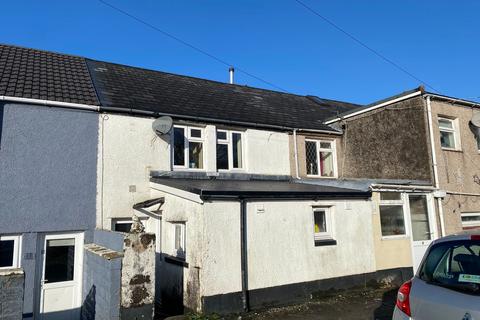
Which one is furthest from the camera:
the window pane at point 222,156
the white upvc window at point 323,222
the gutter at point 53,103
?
the window pane at point 222,156

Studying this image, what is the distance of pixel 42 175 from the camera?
8.98 metres

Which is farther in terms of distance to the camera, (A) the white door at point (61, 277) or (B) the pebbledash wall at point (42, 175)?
(A) the white door at point (61, 277)

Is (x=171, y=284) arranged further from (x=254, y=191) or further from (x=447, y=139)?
→ (x=447, y=139)

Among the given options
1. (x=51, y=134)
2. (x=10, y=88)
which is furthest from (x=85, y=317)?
(x=10, y=88)

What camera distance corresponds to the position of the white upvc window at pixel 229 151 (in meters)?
12.0

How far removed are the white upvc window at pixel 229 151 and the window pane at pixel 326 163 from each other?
3607 millimetres

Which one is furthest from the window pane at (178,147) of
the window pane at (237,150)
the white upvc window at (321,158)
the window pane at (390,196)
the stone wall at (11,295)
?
the stone wall at (11,295)

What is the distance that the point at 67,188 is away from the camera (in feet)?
30.2

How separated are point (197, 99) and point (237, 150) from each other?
242 centimetres

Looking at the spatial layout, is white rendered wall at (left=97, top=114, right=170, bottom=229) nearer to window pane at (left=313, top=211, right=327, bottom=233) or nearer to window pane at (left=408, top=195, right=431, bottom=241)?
window pane at (left=313, top=211, right=327, bottom=233)

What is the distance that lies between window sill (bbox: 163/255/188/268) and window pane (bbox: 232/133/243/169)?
13.1ft

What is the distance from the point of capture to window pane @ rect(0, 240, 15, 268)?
A: 8398 millimetres

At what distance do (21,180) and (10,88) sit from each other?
2.35 m

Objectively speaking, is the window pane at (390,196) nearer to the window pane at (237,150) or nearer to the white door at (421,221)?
the white door at (421,221)
